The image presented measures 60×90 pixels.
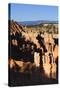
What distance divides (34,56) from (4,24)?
0.39 meters

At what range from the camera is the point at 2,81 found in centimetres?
226

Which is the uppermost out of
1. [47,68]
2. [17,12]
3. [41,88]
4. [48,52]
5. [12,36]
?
[17,12]

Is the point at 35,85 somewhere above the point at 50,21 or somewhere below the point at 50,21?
below

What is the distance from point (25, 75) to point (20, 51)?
22 centimetres

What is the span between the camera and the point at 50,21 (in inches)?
93.6

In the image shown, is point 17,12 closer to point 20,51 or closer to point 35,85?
point 20,51

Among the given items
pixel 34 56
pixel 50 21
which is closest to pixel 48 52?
pixel 34 56

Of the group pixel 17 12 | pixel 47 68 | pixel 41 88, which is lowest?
pixel 41 88

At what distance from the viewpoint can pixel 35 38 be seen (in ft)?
7.64

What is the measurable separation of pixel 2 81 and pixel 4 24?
0.50m

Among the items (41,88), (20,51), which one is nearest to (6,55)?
(20,51)

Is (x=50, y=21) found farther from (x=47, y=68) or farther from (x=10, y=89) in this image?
(x=10, y=89)

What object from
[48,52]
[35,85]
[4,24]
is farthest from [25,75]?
[4,24]

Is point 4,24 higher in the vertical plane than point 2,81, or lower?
higher
